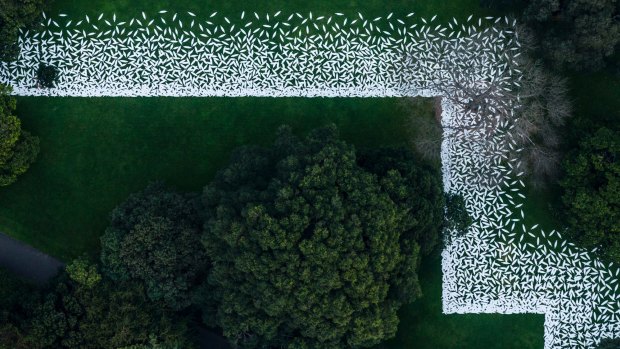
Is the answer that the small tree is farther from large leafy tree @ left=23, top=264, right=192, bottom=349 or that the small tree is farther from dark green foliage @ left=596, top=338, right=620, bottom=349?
large leafy tree @ left=23, top=264, right=192, bottom=349

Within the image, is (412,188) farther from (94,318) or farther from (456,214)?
(94,318)

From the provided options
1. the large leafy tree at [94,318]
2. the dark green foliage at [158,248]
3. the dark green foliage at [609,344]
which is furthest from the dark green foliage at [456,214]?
the large leafy tree at [94,318]

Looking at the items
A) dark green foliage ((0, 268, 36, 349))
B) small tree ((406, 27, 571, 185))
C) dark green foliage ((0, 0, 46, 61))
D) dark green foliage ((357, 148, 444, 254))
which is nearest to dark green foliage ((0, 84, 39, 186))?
dark green foliage ((0, 0, 46, 61))

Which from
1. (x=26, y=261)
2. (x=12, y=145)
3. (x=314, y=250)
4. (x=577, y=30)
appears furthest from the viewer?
(x=26, y=261)

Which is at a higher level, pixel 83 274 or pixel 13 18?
pixel 13 18

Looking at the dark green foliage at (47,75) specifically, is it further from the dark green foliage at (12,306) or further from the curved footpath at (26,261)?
the dark green foliage at (12,306)

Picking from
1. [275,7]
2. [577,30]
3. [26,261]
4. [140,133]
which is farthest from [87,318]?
[577,30]
